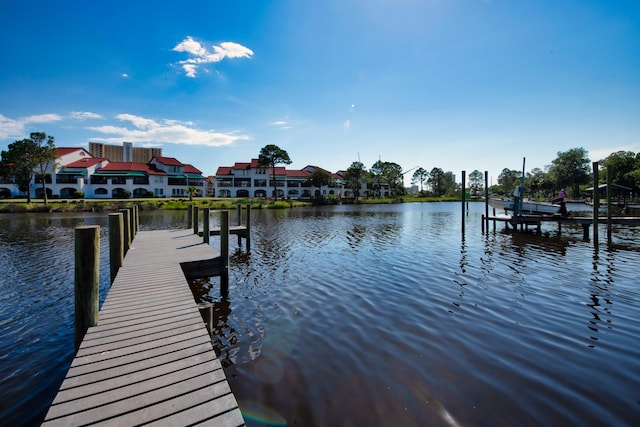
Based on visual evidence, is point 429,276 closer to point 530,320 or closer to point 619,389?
point 530,320

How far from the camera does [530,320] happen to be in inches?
300

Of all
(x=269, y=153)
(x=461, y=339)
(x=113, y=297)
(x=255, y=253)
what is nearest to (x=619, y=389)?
(x=461, y=339)

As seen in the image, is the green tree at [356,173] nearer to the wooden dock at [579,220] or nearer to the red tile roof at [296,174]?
the red tile roof at [296,174]

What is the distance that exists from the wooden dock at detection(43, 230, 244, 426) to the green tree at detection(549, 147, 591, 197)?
107 meters

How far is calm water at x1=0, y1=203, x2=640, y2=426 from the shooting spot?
4.72 m

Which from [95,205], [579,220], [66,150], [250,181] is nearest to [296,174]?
[250,181]

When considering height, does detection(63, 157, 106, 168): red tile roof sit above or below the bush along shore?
above

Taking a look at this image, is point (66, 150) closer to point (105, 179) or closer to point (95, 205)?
point (105, 179)

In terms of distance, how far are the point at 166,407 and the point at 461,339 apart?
19.5ft

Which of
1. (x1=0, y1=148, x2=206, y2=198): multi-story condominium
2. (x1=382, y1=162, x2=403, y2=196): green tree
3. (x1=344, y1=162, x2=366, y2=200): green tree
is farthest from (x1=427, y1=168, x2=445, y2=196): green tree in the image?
(x1=0, y1=148, x2=206, y2=198): multi-story condominium

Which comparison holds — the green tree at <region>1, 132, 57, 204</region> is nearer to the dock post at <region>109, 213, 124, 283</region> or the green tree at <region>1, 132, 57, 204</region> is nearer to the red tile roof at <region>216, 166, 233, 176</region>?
the red tile roof at <region>216, 166, 233, 176</region>

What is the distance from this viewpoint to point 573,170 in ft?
Result: 279

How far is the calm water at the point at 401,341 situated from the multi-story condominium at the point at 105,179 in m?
57.0

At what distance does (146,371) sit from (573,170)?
110 meters
